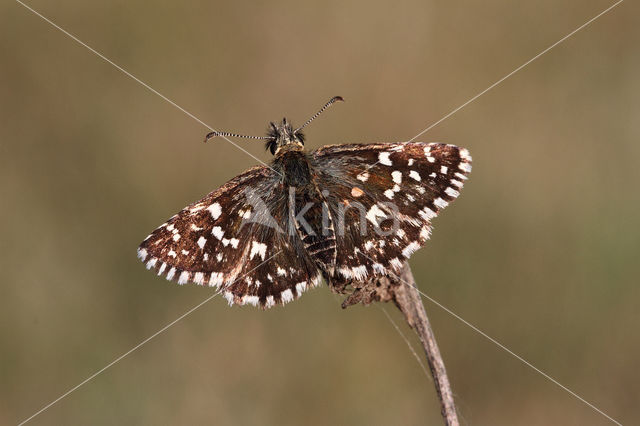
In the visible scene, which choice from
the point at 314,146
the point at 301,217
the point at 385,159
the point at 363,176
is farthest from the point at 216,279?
the point at 314,146

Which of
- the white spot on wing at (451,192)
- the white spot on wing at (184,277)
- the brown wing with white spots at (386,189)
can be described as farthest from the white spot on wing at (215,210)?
the white spot on wing at (451,192)

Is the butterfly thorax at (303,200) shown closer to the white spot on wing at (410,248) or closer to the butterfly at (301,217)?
the butterfly at (301,217)

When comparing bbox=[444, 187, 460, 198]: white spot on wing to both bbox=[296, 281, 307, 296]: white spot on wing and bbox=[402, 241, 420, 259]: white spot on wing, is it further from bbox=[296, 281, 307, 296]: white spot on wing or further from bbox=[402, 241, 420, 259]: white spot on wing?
bbox=[296, 281, 307, 296]: white spot on wing

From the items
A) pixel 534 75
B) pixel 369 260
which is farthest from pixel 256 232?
pixel 534 75

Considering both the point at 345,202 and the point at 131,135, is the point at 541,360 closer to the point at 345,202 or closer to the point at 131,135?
the point at 345,202

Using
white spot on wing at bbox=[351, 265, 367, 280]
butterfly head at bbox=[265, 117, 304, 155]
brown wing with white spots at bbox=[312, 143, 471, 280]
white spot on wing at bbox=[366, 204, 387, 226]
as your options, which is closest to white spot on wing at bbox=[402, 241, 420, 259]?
brown wing with white spots at bbox=[312, 143, 471, 280]

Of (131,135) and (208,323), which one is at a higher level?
(131,135)
